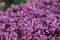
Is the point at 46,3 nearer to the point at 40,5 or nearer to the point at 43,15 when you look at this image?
the point at 40,5

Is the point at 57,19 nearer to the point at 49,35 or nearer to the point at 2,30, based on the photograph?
the point at 49,35

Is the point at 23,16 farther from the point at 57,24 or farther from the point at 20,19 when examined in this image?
the point at 57,24

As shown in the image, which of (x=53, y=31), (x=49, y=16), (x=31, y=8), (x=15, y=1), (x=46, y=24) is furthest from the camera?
(x=15, y=1)

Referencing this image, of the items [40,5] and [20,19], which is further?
[40,5]

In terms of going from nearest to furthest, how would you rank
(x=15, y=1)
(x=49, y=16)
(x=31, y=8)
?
(x=49, y=16)
(x=31, y=8)
(x=15, y=1)

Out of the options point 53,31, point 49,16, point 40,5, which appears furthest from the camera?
point 40,5

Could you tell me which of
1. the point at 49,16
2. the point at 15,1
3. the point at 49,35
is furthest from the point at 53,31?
the point at 15,1

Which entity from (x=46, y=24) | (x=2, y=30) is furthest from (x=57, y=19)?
(x=2, y=30)

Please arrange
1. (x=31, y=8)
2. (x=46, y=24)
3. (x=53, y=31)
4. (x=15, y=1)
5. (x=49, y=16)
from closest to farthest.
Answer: (x=53, y=31) < (x=46, y=24) < (x=49, y=16) < (x=31, y=8) < (x=15, y=1)
